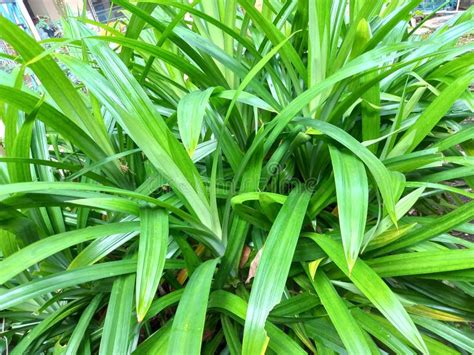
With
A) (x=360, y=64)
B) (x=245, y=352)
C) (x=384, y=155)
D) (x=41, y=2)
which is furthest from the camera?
(x=41, y=2)

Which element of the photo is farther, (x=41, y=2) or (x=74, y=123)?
(x=41, y=2)

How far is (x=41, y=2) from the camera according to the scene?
12.9 feet

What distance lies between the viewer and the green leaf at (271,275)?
346 mm

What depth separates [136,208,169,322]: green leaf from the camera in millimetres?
353

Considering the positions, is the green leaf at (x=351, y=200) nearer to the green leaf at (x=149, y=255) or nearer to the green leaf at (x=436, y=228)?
the green leaf at (x=436, y=228)

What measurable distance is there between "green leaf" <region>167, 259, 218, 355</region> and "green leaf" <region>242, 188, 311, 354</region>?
0.06 metres

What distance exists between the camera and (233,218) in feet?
1.75

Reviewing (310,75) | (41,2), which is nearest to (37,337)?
(310,75)

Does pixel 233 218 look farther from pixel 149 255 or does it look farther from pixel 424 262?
pixel 424 262

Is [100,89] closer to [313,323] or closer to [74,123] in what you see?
[74,123]

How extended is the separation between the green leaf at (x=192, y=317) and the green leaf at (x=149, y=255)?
44 mm

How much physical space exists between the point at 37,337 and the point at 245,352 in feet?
1.14

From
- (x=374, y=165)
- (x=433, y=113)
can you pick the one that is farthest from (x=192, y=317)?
(x=433, y=113)

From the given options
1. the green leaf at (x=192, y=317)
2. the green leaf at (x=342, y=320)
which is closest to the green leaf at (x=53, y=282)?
the green leaf at (x=192, y=317)
